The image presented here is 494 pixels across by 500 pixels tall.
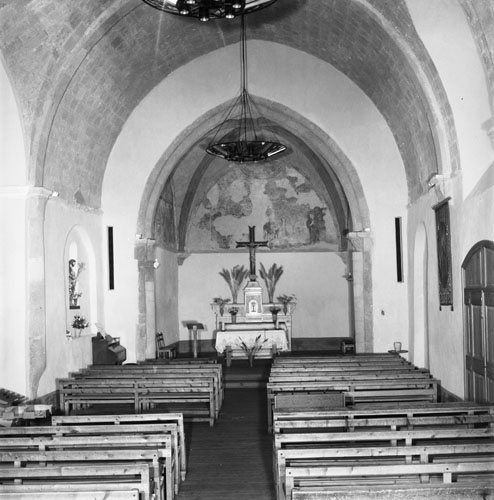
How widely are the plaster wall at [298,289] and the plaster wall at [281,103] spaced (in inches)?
247

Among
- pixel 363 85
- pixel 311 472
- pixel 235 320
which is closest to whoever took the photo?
pixel 311 472

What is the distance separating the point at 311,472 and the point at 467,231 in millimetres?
5729

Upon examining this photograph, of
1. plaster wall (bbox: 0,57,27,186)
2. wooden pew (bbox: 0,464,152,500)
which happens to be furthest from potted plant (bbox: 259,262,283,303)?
wooden pew (bbox: 0,464,152,500)

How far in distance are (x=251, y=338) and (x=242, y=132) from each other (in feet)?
19.8

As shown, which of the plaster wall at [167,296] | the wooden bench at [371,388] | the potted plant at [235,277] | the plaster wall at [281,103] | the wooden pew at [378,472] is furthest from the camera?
the potted plant at [235,277]

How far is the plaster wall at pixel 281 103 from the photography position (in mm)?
15156

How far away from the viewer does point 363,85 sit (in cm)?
1460

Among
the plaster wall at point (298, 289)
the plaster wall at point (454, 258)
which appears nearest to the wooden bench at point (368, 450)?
the plaster wall at point (454, 258)

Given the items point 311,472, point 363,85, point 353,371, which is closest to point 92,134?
point 363,85

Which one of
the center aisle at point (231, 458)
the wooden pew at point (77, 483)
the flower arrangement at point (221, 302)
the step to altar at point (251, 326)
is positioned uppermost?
the flower arrangement at point (221, 302)

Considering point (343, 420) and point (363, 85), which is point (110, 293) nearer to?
point (363, 85)

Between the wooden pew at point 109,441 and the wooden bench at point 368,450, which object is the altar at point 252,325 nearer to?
the wooden pew at point 109,441

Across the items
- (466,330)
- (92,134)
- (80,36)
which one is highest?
(80,36)

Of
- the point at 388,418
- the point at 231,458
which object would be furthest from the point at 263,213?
the point at 388,418
